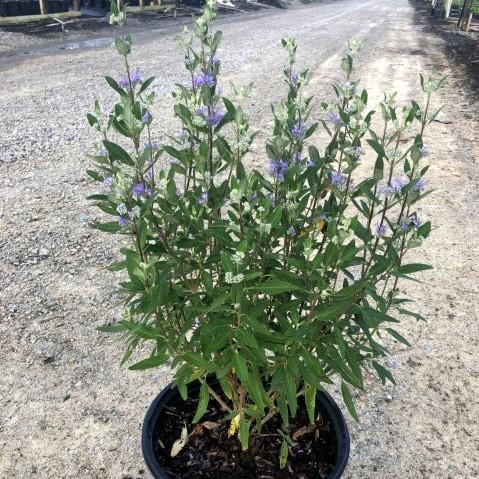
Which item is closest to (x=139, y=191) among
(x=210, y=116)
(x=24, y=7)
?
(x=210, y=116)

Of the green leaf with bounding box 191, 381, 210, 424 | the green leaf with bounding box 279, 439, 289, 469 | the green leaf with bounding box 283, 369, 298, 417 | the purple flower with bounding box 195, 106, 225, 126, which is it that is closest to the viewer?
the green leaf with bounding box 283, 369, 298, 417

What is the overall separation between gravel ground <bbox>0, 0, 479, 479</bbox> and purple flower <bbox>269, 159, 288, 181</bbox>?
0.75m

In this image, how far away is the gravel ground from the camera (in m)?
2.76

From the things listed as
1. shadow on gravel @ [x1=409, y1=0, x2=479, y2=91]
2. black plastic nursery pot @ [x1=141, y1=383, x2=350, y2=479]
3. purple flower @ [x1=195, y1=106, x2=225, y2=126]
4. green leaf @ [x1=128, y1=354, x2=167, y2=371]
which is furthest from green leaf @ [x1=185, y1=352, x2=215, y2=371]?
shadow on gravel @ [x1=409, y1=0, x2=479, y2=91]

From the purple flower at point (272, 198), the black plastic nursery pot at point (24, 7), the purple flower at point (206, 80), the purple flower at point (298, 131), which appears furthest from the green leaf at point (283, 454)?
the black plastic nursery pot at point (24, 7)

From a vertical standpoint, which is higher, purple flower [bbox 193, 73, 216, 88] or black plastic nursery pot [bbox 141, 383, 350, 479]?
purple flower [bbox 193, 73, 216, 88]

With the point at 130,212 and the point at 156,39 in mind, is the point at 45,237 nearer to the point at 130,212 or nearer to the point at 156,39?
the point at 130,212

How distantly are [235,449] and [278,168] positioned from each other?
1.38 meters

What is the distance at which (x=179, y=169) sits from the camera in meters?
2.00

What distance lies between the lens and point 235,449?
2350mm

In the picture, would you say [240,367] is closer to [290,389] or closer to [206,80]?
[290,389]

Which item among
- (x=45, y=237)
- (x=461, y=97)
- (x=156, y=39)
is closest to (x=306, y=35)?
(x=156, y=39)

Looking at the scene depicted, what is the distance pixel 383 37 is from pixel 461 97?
401 inches

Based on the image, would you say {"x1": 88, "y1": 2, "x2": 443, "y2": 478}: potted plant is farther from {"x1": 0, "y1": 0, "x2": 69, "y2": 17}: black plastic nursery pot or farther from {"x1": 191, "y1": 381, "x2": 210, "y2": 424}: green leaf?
{"x1": 0, "y1": 0, "x2": 69, "y2": 17}: black plastic nursery pot
